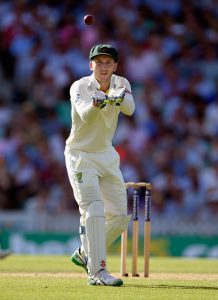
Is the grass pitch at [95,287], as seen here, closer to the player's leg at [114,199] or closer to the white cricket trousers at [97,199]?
the white cricket trousers at [97,199]

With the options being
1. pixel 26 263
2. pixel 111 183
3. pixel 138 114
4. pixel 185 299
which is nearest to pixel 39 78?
pixel 138 114

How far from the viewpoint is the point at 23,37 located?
1534 centimetres

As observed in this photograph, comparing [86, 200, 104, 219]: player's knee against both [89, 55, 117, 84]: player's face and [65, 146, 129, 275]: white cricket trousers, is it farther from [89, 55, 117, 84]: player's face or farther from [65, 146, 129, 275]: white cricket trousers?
[89, 55, 117, 84]: player's face

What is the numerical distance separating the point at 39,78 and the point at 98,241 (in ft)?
28.4

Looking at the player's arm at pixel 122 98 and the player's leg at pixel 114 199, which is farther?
the player's leg at pixel 114 199

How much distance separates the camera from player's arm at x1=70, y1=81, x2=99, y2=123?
266 inches

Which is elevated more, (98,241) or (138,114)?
(138,114)

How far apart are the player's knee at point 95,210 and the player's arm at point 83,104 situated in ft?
2.02

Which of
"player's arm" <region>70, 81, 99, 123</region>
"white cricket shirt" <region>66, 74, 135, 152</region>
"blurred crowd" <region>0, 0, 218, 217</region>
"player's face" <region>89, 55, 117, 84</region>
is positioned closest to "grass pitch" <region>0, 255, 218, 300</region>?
"white cricket shirt" <region>66, 74, 135, 152</region>

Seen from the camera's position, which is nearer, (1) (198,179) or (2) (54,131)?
(1) (198,179)

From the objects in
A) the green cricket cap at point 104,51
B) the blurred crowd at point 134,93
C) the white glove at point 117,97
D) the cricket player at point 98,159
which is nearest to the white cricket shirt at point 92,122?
the cricket player at point 98,159

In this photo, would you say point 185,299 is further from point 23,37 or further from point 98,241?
point 23,37

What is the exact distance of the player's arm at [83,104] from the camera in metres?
6.77

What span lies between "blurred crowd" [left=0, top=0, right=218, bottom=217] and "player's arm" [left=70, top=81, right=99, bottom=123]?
667 centimetres
